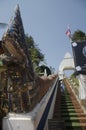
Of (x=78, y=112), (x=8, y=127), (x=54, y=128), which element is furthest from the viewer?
(x=78, y=112)

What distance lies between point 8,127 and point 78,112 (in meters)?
7.89

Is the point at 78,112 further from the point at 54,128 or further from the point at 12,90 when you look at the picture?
the point at 12,90

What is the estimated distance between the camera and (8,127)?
2617 millimetres

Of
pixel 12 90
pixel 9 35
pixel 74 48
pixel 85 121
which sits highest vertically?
pixel 74 48

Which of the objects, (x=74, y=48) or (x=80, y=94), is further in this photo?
(x=74, y=48)

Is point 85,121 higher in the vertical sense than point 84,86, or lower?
lower

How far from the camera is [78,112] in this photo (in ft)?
33.5

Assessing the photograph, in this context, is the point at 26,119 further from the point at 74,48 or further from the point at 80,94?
the point at 74,48

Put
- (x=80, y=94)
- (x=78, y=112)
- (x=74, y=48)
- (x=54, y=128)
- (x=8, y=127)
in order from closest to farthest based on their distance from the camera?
(x=8, y=127) < (x=54, y=128) < (x=78, y=112) < (x=80, y=94) < (x=74, y=48)

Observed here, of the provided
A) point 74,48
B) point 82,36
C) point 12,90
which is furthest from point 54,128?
point 82,36

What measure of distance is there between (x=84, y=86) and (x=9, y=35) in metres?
11.3

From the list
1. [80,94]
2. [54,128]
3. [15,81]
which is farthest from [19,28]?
[80,94]

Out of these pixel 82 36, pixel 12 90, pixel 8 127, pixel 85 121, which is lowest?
pixel 85 121

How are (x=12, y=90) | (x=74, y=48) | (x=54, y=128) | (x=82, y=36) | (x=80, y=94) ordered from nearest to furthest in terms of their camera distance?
1. (x=12, y=90)
2. (x=54, y=128)
3. (x=80, y=94)
4. (x=74, y=48)
5. (x=82, y=36)
